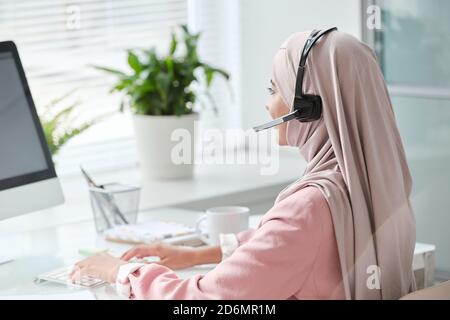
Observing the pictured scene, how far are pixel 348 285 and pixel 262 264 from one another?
174 mm

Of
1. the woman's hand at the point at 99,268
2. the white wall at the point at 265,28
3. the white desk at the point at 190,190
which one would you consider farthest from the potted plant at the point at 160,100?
the woman's hand at the point at 99,268

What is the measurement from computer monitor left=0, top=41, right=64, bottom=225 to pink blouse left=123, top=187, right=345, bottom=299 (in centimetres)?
76

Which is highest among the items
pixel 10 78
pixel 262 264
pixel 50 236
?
pixel 10 78

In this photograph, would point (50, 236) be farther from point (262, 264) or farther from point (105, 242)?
point (262, 264)

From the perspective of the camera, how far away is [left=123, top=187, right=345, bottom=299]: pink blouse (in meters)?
1.57

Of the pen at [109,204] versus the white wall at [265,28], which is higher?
the white wall at [265,28]

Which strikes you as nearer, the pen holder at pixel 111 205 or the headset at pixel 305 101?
the headset at pixel 305 101

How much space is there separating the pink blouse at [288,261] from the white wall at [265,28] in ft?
5.71

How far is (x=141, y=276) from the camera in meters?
1.76

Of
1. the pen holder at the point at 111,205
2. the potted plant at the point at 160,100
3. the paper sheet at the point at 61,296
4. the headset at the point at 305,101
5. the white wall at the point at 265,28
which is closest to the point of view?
the headset at the point at 305,101

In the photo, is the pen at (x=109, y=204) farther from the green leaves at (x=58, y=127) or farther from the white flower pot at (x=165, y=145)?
the white flower pot at (x=165, y=145)

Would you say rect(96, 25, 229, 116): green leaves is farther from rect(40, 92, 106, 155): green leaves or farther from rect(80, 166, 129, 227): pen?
rect(80, 166, 129, 227): pen

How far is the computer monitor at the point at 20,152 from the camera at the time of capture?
Result: 2.23 m
